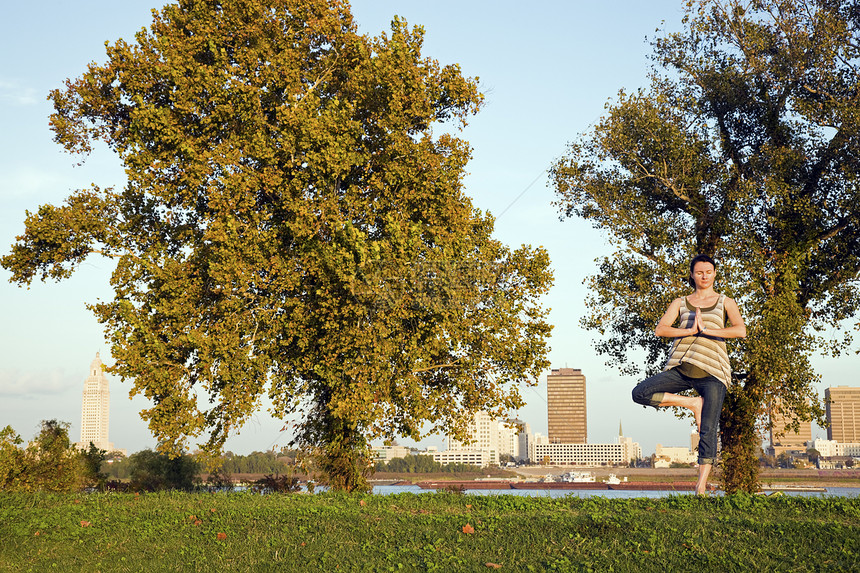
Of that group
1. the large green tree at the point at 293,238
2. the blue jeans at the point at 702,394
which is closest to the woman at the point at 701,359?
the blue jeans at the point at 702,394

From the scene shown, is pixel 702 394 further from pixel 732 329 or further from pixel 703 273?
pixel 703 273

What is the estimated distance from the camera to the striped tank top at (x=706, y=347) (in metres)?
11.5

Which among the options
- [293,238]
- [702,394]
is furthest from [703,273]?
[293,238]

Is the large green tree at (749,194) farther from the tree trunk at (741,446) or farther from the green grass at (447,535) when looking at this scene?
the green grass at (447,535)

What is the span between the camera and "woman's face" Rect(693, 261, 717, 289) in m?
11.6

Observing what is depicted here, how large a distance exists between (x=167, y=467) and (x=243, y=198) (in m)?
13.2

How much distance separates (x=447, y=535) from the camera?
9602mm

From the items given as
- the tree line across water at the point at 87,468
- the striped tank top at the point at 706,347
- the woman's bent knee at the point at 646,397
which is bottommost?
the tree line across water at the point at 87,468

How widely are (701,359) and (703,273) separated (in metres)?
1.33

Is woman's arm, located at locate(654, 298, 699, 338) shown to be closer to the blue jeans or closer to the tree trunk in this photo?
the blue jeans

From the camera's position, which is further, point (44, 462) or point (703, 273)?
point (44, 462)

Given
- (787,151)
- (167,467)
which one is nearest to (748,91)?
(787,151)

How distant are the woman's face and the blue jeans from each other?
140cm

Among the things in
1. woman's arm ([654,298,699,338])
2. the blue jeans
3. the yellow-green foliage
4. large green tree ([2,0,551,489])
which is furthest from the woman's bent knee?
the yellow-green foliage
